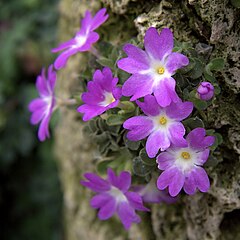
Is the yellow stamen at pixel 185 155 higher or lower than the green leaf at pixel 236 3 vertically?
lower

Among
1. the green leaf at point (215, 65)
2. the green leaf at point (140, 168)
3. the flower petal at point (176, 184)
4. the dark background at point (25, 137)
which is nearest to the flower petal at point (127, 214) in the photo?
the green leaf at point (140, 168)

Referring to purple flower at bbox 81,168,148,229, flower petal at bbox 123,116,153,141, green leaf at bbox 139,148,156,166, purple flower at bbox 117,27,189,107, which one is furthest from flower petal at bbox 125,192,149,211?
purple flower at bbox 117,27,189,107

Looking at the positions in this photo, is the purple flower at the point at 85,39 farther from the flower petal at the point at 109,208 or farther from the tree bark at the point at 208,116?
the flower petal at the point at 109,208

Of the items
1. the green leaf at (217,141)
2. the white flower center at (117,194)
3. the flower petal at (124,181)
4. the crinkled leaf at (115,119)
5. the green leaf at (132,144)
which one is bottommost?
the white flower center at (117,194)

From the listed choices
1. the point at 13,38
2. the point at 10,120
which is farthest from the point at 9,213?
the point at 13,38

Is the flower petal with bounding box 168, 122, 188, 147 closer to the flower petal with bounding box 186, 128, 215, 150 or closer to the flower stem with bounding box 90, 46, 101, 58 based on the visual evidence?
the flower petal with bounding box 186, 128, 215, 150
